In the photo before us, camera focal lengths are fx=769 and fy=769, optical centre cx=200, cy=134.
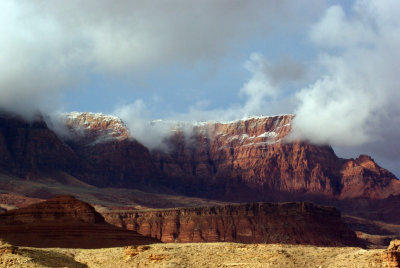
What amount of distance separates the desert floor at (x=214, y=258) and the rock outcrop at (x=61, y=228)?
46.4 meters

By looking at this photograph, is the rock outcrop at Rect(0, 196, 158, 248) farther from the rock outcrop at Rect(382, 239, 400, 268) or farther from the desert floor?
the rock outcrop at Rect(382, 239, 400, 268)

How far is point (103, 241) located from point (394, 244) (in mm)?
68105

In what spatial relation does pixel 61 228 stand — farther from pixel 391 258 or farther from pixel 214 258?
pixel 391 258

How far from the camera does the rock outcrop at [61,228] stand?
11794 cm

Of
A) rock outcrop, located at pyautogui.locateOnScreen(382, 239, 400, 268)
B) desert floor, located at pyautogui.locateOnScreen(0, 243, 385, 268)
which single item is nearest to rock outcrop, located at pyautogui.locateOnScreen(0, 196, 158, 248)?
desert floor, located at pyautogui.locateOnScreen(0, 243, 385, 268)

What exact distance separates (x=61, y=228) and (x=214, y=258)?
64005 mm

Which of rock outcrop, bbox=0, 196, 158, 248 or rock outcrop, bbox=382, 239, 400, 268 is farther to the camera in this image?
rock outcrop, bbox=0, 196, 158, 248

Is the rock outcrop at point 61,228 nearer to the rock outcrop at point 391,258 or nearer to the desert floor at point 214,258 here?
the desert floor at point 214,258

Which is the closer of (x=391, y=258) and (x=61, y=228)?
(x=391, y=258)

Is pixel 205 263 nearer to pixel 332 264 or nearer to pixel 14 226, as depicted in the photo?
pixel 332 264

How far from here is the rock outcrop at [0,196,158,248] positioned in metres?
118

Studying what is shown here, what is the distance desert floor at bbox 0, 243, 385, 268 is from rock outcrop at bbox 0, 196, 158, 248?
152ft

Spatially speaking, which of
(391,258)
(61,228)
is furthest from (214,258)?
(61,228)

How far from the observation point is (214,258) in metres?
64.8
